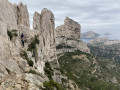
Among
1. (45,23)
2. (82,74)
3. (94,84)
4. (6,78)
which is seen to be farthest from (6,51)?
(82,74)

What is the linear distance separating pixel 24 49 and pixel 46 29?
3270 cm

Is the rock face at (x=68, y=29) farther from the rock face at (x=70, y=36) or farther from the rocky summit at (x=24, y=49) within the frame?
the rocky summit at (x=24, y=49)

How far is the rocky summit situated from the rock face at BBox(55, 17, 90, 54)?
62.1m

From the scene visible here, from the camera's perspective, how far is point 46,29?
72.1 m

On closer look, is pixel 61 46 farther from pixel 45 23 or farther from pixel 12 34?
pixel 12 34

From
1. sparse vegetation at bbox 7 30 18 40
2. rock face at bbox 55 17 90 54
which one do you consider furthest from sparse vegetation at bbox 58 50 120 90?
sparse vegetation at bbox 7 30 18 40

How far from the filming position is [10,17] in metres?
41.8

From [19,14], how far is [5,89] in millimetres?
32158

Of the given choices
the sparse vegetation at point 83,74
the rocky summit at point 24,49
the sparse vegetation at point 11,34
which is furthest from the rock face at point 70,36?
the sparse vegetation at point 11,34

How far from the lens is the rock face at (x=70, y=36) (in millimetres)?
141188

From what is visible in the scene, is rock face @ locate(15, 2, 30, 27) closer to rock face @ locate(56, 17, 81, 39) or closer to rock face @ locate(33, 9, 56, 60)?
rock face @ locate(33, 9, 56, 60)

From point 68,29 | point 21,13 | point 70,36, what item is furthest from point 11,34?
point 70,36

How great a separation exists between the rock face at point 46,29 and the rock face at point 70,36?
200 ft

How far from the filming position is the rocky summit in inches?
975
